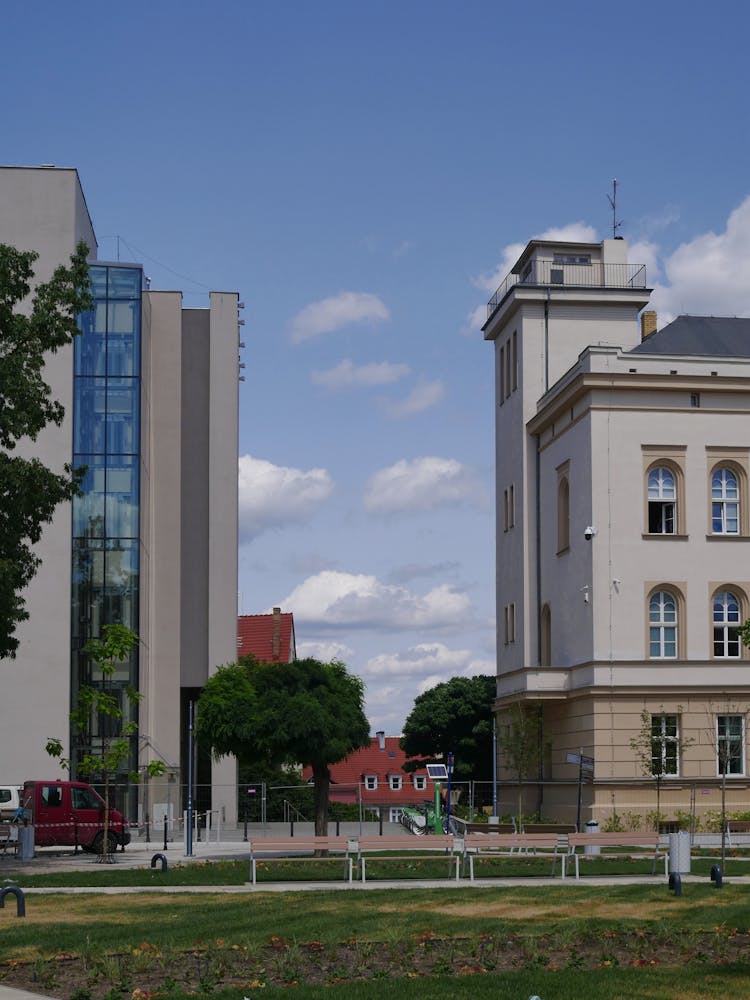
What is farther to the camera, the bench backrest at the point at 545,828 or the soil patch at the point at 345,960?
the bench backrest at the point at 545,828

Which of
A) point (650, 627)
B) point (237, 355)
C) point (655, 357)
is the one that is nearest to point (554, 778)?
point (650, 627)

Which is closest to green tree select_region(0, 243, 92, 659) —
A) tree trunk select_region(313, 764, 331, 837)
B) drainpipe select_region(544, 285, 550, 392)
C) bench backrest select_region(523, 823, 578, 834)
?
tree trunk select_region(313, 764, 331, 837)

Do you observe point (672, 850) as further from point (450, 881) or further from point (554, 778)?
point (554, 778)

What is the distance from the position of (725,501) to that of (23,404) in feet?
86.8

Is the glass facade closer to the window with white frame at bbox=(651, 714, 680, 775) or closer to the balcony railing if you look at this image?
the balcony railing

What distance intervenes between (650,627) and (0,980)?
38282 millimetres

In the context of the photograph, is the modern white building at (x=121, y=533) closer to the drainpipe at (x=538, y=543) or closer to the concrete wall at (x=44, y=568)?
the concrete wall at (x=44, y=568)

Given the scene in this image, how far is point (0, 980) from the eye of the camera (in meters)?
Answer: 14.5

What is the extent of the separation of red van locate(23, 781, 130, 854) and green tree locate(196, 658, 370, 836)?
3.31 m

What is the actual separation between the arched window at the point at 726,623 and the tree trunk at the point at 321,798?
52.8 feet

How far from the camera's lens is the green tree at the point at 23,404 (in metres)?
32.8

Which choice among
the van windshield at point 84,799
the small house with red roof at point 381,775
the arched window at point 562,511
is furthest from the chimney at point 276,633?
the van windshield at point 84,799

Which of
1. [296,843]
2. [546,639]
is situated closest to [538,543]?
[546,639]

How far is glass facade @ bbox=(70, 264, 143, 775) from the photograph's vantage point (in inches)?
2416
